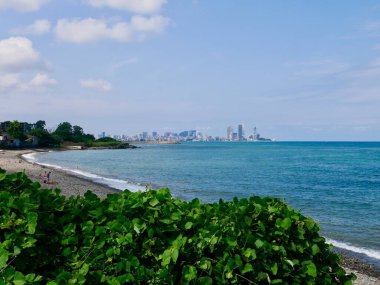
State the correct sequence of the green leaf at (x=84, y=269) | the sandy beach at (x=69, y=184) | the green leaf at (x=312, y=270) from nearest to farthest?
the green leaf at (x=84, y=269)
the green leaf at (x=312, y=270)
the sandy beach at (x=69, y=184)

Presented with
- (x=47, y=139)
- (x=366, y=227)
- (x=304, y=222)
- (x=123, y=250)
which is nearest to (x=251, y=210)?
(x=304, y=222)

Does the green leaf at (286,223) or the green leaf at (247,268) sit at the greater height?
the green leaf at (286,223)

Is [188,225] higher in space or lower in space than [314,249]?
higher

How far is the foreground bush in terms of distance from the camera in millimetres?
3461

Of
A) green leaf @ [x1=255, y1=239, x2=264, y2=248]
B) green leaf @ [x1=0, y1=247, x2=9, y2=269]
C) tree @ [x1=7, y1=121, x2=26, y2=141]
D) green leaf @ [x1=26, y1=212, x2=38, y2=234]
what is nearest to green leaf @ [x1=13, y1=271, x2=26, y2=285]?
green leaf @ [x1=0, y1=247, x2=9, y2=269]

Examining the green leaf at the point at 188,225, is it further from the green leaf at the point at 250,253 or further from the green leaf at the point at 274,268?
the green leaf at the point at 274,268

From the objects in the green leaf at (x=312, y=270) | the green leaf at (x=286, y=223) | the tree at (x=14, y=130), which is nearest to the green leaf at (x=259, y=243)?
the green leaf at (x=286, y=223)

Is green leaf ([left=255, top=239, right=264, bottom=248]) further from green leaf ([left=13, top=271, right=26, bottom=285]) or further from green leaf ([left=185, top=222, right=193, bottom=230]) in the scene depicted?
green leaf ([left=13, top=271, right=26, bottom=285])

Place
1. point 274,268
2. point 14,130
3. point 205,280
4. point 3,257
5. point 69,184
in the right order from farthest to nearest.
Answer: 1. point 14,130
2. point 69,184
3. point 274,268
4. point 205,280
5. point 3,257

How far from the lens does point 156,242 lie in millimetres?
3678

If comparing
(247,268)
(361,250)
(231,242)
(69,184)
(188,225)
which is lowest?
(361,250)

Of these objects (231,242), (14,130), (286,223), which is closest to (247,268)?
(231,242)

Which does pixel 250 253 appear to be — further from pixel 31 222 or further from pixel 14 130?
pixel 14 130

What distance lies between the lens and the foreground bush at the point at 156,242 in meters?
3.46
